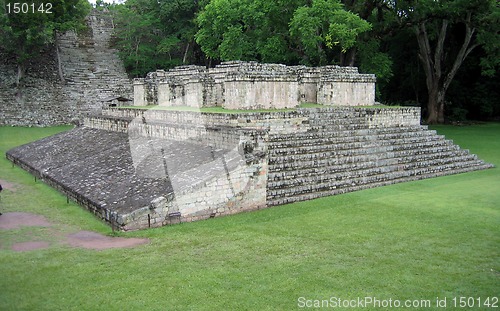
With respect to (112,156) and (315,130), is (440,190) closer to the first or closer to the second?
(315,130)

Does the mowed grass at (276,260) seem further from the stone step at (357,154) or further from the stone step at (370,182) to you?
the stone step at (357,154)

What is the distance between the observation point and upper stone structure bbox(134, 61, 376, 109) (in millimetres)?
12508

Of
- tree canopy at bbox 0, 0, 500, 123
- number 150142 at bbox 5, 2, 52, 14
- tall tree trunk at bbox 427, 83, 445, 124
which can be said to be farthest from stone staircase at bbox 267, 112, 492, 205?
number 150142 at bbox 5, 2, 52, 14

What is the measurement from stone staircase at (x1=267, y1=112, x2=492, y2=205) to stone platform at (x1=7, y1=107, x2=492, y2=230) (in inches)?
1.1

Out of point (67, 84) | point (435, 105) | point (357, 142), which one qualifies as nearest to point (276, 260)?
point (357, 142)

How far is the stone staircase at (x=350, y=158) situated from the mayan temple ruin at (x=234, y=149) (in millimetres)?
31

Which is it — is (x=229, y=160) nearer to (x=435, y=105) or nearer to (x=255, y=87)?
(x=255, y=87)

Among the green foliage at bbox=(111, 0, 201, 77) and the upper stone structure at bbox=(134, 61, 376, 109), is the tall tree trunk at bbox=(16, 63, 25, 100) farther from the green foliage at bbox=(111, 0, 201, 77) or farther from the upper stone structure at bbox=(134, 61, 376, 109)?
the upper stone structure at bbox=(134, 61, 376, 109)

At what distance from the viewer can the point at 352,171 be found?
1121 centimetres

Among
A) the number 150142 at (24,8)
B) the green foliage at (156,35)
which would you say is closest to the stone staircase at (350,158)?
the number 150142 at (24,8)

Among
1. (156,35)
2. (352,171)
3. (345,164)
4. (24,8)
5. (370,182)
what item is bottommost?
(370,182)

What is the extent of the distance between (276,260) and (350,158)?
18.6ft

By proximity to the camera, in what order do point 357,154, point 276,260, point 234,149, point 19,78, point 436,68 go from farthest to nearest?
point 19,78 < point 436,68 < point 357,154 < point 234,149 < point 276,260

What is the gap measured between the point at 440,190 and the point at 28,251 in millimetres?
8728
